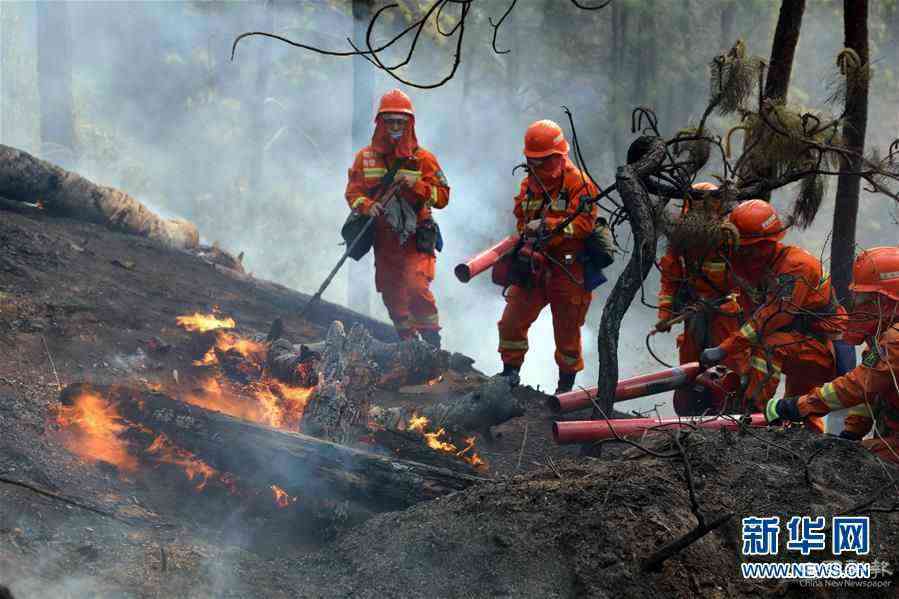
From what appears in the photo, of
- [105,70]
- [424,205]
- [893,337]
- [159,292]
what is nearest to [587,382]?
[424,205]

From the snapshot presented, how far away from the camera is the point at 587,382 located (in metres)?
15.2

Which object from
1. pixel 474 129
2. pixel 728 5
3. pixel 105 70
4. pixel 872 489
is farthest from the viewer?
pixel 105 70

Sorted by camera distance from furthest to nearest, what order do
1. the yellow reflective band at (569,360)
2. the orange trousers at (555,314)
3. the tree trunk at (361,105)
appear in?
1. the tree trunk at (361,105)
2. the yellow reflective band at (569,360)
3. the orange trousers at (555,314)

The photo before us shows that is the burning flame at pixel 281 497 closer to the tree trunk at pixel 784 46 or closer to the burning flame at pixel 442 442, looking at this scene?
the burning flame at pixel 442 442

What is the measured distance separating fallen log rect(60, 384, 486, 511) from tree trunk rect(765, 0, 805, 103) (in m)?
4.30

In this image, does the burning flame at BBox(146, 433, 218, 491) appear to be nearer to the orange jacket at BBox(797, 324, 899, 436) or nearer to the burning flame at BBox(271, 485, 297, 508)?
the burning flame at BBox(271, 485, 297, 508)

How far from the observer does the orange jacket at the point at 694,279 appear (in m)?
6.05

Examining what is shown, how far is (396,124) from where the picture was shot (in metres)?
7.64

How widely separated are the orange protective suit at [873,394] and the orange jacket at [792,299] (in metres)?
0.82

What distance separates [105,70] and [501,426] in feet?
66.7

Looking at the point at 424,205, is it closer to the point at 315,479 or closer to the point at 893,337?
the point at 315,479

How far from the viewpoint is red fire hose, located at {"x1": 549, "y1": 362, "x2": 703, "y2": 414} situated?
544 centimetres

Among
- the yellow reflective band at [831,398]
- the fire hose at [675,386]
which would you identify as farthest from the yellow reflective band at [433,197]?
the yellow reflective band at [831,398]

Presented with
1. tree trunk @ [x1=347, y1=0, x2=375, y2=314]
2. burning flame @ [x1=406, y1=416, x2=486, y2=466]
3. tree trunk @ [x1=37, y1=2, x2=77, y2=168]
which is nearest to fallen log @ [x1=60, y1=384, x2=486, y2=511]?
burning flame @ [x1=406, y1=416, x2=486, y2=466]
